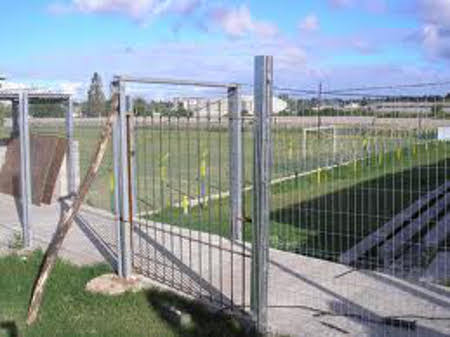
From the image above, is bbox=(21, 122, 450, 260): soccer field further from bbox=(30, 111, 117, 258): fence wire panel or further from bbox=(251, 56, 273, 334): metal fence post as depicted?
bbox=(251, 56, 273, 334): metal fence post

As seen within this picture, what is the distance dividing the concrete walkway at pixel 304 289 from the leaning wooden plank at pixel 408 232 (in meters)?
0.88

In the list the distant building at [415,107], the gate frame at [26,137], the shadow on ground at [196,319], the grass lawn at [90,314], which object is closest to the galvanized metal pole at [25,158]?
the gate frame at [26,137]

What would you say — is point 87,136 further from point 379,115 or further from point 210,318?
point 379,115

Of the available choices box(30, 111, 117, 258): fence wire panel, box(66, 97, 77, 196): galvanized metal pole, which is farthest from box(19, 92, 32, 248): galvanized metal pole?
box(66, 97, 77, 196): galvanized metal pole

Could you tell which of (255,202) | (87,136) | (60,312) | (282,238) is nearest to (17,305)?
(60,312)

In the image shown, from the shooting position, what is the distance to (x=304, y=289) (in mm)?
5688

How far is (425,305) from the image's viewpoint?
5117 millimetres

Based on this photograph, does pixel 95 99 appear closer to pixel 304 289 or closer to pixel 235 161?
pixel 235 161

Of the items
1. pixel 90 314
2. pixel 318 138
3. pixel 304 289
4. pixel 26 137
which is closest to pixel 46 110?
pixel 26 137

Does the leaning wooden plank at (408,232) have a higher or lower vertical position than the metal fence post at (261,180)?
lower

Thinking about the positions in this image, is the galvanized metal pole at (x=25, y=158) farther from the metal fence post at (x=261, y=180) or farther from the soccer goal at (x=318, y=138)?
the metal fence post at (x=261, y=180)

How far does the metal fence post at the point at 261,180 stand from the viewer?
4480 mm

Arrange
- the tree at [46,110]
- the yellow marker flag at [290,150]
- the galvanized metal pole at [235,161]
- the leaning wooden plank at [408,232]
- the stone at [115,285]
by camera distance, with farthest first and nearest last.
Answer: the tree at [46,110], the leaning wooden plank at [408,232], the galvanized metal pole at [235,161], the stone at [115,285], the yellow marker flag at [290,150]

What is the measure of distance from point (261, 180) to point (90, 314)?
6.84 ft
